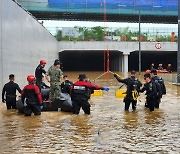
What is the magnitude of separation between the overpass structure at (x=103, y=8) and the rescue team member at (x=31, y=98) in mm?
46586

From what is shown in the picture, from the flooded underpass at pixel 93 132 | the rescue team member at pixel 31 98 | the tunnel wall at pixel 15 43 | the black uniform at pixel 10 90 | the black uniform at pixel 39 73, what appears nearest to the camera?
the flooded underpass at pixel 93 132

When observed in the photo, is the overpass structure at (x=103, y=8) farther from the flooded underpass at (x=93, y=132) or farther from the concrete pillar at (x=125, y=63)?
the flooded underpass at (x=93, y=132)

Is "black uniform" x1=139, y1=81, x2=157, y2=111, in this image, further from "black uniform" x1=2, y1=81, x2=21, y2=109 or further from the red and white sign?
the red and white sign

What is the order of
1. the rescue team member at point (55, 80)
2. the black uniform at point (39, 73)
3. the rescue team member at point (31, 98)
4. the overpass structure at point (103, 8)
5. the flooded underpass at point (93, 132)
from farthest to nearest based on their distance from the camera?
the overpass structure at point (103, 8), the black uniform at point (39, 73), the rescue team member at point (55, 80), the rescue team member at point (31, 98), the flooded underpass at point (93, 132)

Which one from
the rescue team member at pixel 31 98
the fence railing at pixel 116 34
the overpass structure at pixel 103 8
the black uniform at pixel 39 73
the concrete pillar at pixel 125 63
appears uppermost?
the overpass structure at pixel 103 8

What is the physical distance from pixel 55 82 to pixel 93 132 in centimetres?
407

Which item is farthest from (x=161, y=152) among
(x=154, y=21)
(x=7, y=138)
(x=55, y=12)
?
(x=154, y=21)

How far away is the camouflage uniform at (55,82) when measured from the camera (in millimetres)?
12547

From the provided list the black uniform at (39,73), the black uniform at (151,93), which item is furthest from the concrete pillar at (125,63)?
the black uniform at (151,93)

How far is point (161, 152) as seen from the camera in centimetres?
695

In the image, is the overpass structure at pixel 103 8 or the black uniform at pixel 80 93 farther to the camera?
the overpass structure at pixel 103 8

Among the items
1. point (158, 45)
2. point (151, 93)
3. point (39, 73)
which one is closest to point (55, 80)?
point (39, 73)

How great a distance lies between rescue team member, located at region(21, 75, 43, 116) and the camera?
A: 37.6ft

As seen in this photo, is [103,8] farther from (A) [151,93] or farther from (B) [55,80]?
(B) [55,80]
